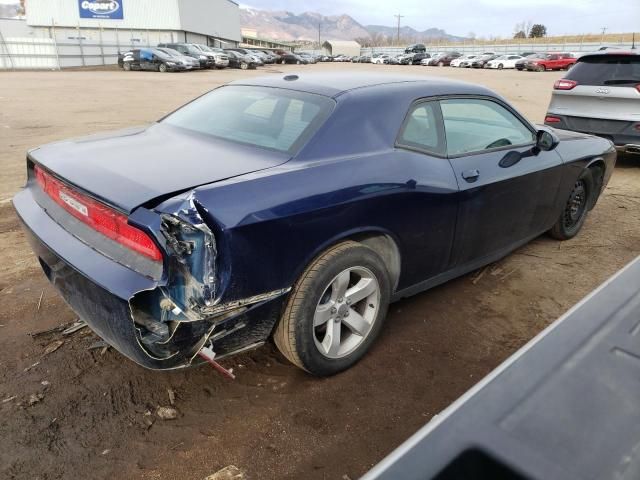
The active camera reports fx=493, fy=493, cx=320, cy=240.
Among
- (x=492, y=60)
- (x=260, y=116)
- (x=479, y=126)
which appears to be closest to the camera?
(x=260, y=116)

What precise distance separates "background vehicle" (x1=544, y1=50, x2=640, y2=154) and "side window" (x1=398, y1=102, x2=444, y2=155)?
5.33 m

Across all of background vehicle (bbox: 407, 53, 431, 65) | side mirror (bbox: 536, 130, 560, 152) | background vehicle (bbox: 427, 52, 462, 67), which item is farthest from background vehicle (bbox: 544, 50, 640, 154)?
background vehicle (bbox: 407, 53, 431, 65)

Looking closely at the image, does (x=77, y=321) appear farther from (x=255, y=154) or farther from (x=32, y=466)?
(x=255, y=154)

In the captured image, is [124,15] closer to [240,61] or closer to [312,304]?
[240,61]

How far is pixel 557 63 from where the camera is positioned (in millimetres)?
38812

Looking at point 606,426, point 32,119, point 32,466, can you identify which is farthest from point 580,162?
point 32,119

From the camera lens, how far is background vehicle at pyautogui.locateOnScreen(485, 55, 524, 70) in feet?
147

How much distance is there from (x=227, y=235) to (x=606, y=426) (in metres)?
1.46

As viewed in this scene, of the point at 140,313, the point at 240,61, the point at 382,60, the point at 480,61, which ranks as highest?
the point at 140,313

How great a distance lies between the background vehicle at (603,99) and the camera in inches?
274

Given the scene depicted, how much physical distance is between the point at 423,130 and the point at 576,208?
99.1 inches

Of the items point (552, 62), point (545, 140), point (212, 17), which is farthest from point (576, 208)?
point (212, 17)

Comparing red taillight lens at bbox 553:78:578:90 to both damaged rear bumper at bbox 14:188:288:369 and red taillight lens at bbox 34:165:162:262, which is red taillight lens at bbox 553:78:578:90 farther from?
red taillight lens at bbox 34:165:162:262

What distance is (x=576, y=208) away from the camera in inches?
186
